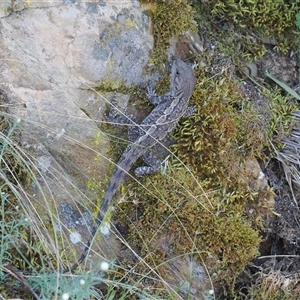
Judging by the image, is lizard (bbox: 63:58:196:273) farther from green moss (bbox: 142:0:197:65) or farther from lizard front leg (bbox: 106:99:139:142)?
green moss (bbox: 142:0:197:65)

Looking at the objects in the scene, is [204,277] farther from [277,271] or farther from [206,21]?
[206,21]

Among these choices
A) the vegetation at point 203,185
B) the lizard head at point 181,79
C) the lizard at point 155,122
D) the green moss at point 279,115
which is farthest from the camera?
the green moss at point 279,115

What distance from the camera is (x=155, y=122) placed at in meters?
4.41

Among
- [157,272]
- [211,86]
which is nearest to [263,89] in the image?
[211,86]

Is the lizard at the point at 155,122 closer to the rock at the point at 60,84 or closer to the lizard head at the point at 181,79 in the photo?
the lizard head at the point at 181,79

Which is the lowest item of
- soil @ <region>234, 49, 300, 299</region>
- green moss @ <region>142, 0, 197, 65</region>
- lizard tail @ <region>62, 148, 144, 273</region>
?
soil @ <region>234, 49, 300, 299</region>

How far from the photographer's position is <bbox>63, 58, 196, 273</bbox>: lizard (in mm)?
4215

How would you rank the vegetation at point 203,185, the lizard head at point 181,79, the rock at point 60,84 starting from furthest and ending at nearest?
the lizard head at point 181,79
the rock at point 60,84
the vegetation at point 203,185

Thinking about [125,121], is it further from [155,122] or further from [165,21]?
[165,21]

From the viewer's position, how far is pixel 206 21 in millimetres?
4891

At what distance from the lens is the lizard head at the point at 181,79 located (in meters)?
4.43

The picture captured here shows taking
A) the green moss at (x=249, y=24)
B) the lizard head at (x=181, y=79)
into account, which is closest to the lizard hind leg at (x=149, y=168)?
the lizard head at (x=181, y=79)

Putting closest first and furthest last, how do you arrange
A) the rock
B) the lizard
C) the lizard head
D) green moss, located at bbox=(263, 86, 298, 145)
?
1. the rock
2. the lizard
3. the lizard head
4. green moss, located at bbox=(263, 86, 298, 145)

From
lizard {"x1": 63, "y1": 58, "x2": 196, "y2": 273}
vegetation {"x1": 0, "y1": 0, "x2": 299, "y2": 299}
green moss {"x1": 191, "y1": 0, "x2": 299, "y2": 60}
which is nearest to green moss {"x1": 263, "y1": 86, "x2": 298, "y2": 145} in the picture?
vegetation {"x1": 0, "y1": 0, "x2": 299, "y2": 299}
